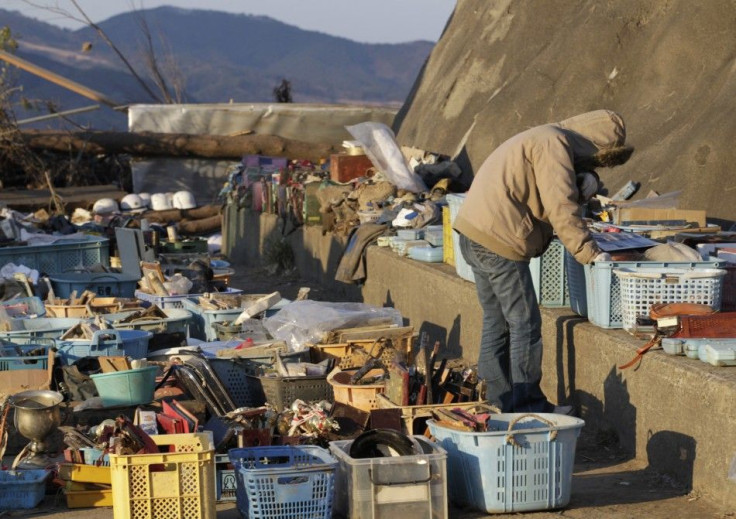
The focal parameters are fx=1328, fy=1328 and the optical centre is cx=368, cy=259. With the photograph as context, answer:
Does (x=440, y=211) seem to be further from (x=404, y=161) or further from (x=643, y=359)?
(x=643, y=359)

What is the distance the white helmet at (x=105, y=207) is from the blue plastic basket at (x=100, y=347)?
12.2 m

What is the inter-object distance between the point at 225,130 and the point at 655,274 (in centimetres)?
2060

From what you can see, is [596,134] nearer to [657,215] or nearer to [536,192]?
[536,192]

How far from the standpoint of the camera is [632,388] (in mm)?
7363

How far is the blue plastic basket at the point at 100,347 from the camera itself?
8922 millimetres

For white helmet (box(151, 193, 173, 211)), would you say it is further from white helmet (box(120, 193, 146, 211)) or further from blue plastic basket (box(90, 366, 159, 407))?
blue plastic basket (box(90, 366, 159, 407))

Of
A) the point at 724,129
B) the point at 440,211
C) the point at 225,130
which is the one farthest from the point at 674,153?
the point at 225,130

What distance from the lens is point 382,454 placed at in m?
6.32

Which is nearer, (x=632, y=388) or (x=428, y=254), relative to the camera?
(x=632, y=388)

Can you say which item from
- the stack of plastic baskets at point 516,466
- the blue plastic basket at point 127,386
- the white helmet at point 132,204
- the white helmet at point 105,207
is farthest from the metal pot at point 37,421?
the white helmet at point 132,204

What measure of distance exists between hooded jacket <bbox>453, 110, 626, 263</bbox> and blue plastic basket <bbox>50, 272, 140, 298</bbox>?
489 cm

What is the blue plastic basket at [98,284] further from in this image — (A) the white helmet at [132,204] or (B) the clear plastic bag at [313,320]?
(A) the white helmet at [132,204]

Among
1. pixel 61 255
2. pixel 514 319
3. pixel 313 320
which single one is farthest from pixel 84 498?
pixel 61 255

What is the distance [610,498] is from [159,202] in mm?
16510
